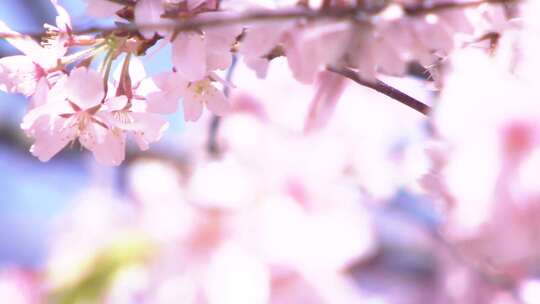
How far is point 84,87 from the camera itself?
49 centimetres

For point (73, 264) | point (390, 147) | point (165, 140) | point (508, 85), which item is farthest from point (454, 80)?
point (165, 140)

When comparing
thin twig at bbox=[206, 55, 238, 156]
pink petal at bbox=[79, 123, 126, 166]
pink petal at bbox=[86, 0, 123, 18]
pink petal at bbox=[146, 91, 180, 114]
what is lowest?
thin twig at bbox=[206, 55, 238, 156]

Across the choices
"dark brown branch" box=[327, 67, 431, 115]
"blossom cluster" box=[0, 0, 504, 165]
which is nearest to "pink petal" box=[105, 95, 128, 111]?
"blossom cluster" box=[0, 0, 504, 165]

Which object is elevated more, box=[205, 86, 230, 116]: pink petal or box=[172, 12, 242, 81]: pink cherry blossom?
box=[172, 12, 242, 81]: pink cherry blossom

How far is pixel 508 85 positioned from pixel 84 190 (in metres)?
1.53

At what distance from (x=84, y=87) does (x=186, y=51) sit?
57mm

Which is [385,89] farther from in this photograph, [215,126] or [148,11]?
[215,126]

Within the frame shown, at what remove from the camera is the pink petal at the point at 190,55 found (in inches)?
18.6

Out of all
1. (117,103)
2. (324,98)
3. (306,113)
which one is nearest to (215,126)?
(306,113)

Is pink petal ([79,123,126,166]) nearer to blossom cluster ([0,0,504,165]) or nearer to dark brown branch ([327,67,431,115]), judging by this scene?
blossom cluster ([0,0,504,165])

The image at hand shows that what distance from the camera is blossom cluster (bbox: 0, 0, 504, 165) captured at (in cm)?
42

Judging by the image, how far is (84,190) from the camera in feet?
6.38

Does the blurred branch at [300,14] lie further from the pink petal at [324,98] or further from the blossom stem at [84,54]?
the pink petal at [324,98]

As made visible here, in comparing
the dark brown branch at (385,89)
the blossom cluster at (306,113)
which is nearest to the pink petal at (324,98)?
the blossom cluster at (306,113)
